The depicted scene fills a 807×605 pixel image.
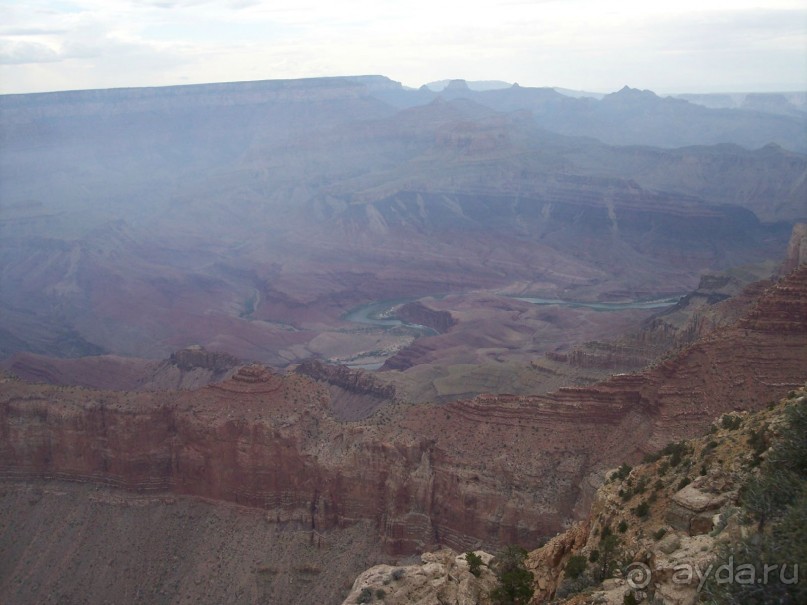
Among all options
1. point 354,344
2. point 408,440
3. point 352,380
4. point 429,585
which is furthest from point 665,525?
point 354,344

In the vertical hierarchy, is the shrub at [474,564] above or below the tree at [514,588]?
below

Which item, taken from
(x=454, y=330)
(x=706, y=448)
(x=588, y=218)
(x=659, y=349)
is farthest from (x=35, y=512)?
(x=588, y=218)

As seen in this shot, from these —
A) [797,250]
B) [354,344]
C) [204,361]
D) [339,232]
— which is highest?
[797,250]

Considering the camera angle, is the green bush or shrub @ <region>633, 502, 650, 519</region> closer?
the green bush

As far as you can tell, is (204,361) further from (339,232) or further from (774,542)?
(339,232)

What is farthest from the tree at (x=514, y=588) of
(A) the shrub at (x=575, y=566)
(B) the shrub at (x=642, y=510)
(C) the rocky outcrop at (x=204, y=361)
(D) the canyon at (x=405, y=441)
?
(C) the rocky outcrop at (x=204, y=361)

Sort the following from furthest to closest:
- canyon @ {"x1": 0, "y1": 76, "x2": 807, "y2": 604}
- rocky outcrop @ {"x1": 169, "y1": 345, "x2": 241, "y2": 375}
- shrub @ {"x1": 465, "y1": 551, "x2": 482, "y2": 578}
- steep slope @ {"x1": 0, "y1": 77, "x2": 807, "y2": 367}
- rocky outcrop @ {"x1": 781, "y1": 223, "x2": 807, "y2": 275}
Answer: steep slope @ {"x1": 0, "y1": 77, "x2": 807, "y2": 367}
rocky outcrop @ {"x1": 169, "y1": 345, "x2": 241, "y2": 375}
rocky outcrop @ {"x1": 781, "y1": 223, "x2": 807, "y2": 275}
canyon @ {"x1": 0, "y1": 76, "x2": 807, "y2": 604}
shrub @ {"x1": 465, "y1": 551, "x2": 482, "y2": 578}

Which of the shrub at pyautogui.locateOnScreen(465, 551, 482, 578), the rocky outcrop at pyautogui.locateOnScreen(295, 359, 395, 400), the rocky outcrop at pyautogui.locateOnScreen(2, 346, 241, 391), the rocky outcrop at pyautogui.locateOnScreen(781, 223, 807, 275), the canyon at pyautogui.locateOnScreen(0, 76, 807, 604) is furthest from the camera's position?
the rocky outcrop at pyautogui.locateOnScreen(2, 346, 241, 391)

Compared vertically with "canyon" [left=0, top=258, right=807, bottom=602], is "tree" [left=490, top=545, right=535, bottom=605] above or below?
above

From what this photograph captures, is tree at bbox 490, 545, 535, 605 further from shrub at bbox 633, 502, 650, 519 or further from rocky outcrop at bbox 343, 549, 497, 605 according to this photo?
shrub at bbox 633, 502, 650, 519

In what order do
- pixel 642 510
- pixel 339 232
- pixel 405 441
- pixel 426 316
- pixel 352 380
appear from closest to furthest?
1. pixel 642 510
2. pixel 405 441
3. pixel 352 380
4. pixel 426 316
5. pixel 339 232

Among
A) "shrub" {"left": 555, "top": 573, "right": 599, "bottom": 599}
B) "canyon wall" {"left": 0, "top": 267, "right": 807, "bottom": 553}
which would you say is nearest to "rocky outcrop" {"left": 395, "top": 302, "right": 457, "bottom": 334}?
"canyon wall" {"left": 0, "top": 267, "right": 807, "bottom": 553}

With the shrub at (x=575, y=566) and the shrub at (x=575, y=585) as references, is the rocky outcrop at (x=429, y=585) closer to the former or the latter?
the shrub at (x=575, y=566)
